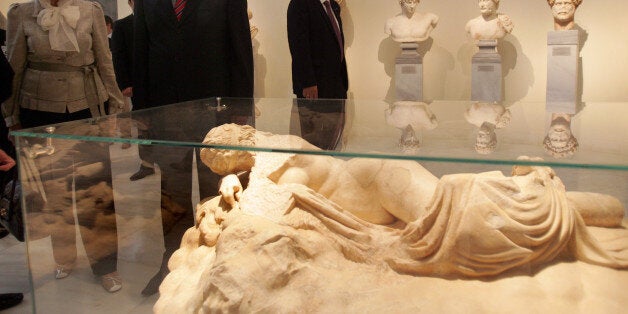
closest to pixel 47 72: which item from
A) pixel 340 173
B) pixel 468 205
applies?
pixel 340 173

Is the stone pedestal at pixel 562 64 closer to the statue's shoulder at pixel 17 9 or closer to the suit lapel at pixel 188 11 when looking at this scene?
the suit lapel at pixel 188 11

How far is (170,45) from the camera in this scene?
337 cm

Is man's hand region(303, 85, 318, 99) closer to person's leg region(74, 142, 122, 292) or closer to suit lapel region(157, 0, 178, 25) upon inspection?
suit lapel region(157, 0, 178, 25)

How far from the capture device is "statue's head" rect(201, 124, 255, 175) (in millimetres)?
2254

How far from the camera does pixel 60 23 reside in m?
3.30

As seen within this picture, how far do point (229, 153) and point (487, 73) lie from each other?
5.12m

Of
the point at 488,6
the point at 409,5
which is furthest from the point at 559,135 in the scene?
the point at 409,5

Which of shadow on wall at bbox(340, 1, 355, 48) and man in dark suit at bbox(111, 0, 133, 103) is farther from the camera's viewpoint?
shadow on wall at bbox(340, 1, 355, 48)

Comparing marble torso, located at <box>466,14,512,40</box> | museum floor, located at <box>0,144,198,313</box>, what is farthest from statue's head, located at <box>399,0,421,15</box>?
museum floor, located at <box>0,144,198,313</box>

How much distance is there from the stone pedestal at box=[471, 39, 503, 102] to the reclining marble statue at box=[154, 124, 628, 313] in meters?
4.77

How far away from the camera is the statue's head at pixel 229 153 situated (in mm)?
2254

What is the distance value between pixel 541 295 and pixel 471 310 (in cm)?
21

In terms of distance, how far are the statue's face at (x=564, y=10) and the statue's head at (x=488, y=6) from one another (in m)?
0.59

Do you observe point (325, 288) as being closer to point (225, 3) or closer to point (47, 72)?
point (225, 3)
